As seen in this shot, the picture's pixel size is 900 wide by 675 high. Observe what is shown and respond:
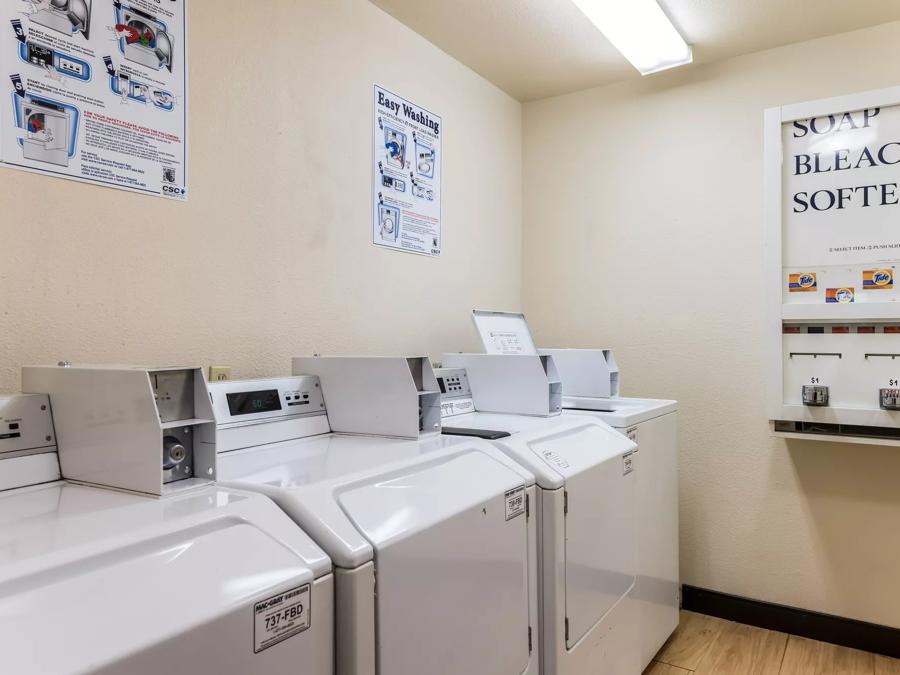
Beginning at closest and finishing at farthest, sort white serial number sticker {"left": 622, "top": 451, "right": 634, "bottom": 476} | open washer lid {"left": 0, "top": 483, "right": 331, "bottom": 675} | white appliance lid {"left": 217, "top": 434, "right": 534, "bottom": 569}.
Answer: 1. open washer lid {"left": 0, "top": 483, "right": 331, "bottom": 675}
2. white appliance lid {"left": 217, "top": 434, "right": 534, "bottom": 569}
3. white serial number sticker {"left": 622, "top": 451, "right": 634, "bottom": 476}

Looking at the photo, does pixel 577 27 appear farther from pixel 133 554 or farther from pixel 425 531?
pixel 133 554

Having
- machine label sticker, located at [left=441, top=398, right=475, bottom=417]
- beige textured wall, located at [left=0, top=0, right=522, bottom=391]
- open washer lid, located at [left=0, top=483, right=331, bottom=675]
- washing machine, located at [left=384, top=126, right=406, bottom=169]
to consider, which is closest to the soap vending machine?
machine label sticker, located at [left=441, top=398, right=475, bottom=417]

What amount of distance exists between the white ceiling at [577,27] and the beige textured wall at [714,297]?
0.43ft

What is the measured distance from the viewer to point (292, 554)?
90cm

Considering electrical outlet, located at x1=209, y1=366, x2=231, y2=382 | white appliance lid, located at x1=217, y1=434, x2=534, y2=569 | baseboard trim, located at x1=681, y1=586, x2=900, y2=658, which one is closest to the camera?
white appliance lid, located at x1=217, y1=434, x2=534, y2=569

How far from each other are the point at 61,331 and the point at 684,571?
2.69 meters

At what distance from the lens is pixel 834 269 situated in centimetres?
225

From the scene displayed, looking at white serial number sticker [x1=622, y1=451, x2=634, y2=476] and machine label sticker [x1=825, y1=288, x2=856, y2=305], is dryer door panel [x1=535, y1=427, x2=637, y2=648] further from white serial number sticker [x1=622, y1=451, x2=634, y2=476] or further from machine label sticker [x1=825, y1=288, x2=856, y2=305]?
machine label sticker [x1=825, y1=288, x2=856, y2=305]

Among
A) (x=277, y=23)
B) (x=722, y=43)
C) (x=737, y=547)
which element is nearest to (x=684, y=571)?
(x=737, y=547)

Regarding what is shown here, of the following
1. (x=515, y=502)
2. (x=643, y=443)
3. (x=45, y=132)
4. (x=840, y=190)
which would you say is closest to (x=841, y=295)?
(x=840, y=190)

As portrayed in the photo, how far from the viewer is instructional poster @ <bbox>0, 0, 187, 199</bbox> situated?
135 centimetres

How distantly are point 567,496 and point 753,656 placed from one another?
5.00ft

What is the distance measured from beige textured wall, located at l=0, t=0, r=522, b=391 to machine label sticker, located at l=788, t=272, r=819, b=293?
4.43 feet

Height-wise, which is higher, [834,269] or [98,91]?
[98,91]
